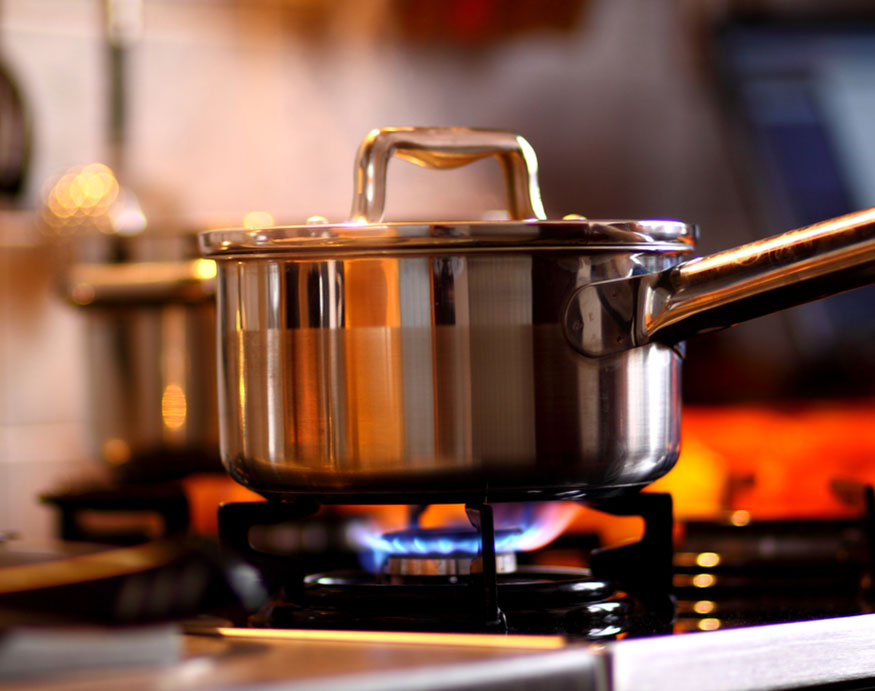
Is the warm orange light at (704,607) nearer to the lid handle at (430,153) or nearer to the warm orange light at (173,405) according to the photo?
the lid handle at (430,153)

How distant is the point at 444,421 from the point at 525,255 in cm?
8

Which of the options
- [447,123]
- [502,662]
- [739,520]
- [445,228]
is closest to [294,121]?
[447,123]

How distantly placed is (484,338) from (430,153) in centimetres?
12

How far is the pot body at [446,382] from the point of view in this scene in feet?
1.69

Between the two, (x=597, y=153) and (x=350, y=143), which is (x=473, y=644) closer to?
(x=350, y=143)

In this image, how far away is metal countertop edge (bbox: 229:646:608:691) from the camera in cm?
38

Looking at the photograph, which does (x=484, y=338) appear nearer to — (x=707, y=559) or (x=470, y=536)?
(x=470, y=536)

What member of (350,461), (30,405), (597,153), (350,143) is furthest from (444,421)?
(597,153)

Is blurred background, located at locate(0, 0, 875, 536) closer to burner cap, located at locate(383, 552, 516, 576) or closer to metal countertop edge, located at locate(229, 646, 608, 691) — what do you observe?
burner cap, located at locate(383, 552, 516, 576)

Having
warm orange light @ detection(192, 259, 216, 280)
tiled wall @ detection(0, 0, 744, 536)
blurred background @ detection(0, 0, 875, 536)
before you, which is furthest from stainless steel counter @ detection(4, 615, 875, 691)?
tiled wall @ detection(0, 0, 744, 536)

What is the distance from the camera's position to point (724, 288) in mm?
522

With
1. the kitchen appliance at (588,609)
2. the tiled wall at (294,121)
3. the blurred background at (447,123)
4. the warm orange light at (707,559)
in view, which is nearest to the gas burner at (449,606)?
the kitchen appliance at (588,609)

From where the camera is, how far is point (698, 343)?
167 cm

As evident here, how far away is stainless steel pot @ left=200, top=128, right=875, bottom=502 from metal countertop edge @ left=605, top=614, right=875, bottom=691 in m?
0.09
